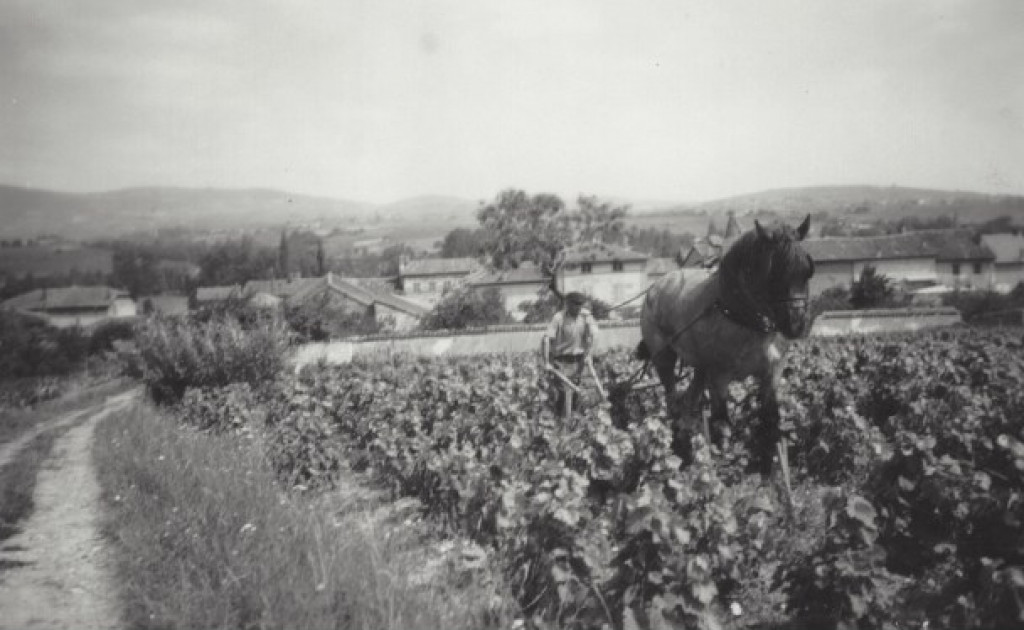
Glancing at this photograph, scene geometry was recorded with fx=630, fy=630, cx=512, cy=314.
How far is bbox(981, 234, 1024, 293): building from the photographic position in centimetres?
7238

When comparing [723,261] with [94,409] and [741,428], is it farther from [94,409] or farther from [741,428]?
[94,409]

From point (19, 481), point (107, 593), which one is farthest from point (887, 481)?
point (19, 481)

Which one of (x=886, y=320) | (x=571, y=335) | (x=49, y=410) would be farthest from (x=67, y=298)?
(x=571, y=335)

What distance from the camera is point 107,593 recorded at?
5.09 metres

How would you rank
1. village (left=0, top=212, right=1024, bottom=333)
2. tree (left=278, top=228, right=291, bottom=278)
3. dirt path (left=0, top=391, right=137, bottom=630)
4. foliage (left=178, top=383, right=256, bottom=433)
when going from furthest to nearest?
tree (left=278, top=228, right=291, bottom=278)
village (left=0, top=212, right=1024, bottom=333)
foliage (left=178, top=383, right=256, bottom=433)
dirt path (left=0, top=391, right=137, bottom=630)

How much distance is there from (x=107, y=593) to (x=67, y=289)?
10993 centimetres

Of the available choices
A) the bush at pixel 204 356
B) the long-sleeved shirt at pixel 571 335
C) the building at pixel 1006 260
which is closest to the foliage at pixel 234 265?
the bush at pixel 204 356

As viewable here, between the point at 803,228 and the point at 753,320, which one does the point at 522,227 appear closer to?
the point at 753,320

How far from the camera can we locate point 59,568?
19.5 ft

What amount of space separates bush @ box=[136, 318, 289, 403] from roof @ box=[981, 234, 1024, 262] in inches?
3346

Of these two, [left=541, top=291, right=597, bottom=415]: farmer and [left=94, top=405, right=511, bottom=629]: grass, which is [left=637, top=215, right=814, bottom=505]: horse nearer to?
[left=541, top=291, right=597, bottom=415]: farmer

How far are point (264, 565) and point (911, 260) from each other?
3229 inches

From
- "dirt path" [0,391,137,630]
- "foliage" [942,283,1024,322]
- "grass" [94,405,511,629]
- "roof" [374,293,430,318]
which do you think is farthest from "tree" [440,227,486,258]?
"grass" [94,405,511,629]

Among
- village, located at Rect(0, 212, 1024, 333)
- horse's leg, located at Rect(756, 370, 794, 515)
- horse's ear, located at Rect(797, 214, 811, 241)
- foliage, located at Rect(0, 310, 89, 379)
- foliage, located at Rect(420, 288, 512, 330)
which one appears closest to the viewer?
horse's ear, located at Rect(797, 214, 811, 241)
